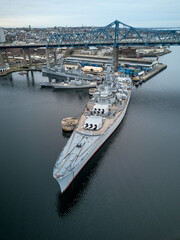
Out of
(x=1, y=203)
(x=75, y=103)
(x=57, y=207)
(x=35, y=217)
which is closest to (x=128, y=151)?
Answer: (x=57, y=207)

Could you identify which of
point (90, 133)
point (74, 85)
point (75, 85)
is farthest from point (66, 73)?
point (90, 133)

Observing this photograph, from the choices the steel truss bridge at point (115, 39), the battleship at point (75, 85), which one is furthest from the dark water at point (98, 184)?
the steel truss bridge at point (115, 39)

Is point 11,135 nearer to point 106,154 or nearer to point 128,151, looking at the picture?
point 106,154

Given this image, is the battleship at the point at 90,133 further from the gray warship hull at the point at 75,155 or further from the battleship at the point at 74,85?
the battleship at the point at 74,85

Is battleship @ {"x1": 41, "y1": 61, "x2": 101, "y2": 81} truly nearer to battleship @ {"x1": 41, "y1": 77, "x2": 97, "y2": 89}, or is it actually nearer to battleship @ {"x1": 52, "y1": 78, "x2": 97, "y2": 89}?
battleship @ {"x1": 41, "y1": 77, "x2": 97, "y2": 89}

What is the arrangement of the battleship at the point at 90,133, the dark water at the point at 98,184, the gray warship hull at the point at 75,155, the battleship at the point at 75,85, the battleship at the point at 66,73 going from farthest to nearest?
the battleship at the point at 66,73 < the battleship at the point at 75,85 < the battleship at the point at 90,133 < the gray warship hull at the point at 75,155 < the dark water at the point at 98,184

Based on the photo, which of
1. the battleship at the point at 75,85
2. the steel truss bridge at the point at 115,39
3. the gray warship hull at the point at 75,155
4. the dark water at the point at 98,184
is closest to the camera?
the dark water at the point at 98,184
